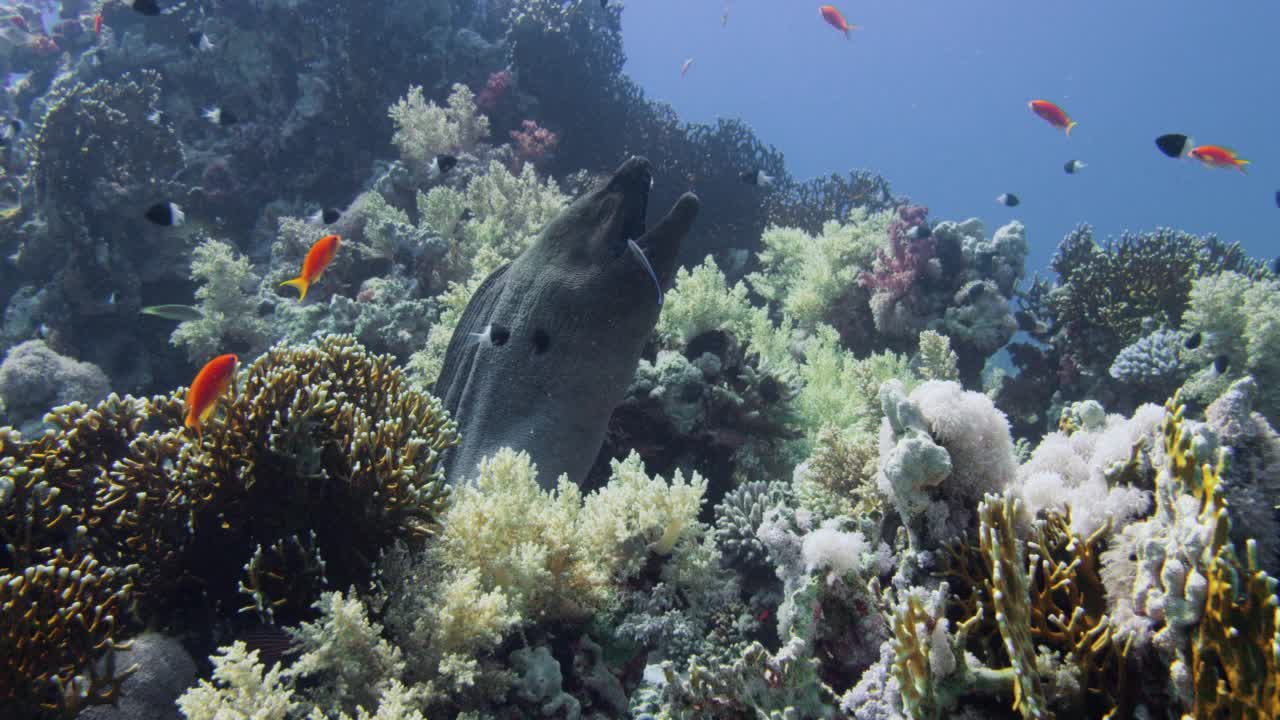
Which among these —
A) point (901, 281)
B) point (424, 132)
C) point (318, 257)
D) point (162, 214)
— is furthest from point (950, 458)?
point (424, 132)

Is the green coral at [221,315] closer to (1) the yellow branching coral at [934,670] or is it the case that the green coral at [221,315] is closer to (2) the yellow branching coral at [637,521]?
(2) the yellow branching coral at [637,521]

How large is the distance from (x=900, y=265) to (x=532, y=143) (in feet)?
23.7

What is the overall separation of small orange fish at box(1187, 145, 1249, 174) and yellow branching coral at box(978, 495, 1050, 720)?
25.3ft

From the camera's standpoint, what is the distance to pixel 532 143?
11.5 meters

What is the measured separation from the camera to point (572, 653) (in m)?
3.09

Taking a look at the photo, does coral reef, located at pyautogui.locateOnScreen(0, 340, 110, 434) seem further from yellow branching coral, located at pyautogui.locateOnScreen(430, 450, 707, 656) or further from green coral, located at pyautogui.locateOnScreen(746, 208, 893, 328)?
green coral, located at pyautogui.locateOnScreen(746, 208, 893, 328)

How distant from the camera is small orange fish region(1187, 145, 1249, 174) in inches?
276

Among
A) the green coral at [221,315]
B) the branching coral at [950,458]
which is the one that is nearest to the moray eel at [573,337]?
the branching coral at [950,458]

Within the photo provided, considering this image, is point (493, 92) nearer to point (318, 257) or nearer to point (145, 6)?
point (145, 6)

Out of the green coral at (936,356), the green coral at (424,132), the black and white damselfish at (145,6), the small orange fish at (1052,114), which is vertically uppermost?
the small orange fish at (1052,114)

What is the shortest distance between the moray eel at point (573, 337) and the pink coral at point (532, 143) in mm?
7760

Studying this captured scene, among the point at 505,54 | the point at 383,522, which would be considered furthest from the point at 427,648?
the point at 505,54

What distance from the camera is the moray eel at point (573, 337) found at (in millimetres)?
4219

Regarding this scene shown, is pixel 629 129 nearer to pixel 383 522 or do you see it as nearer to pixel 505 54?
pixel 505 54
